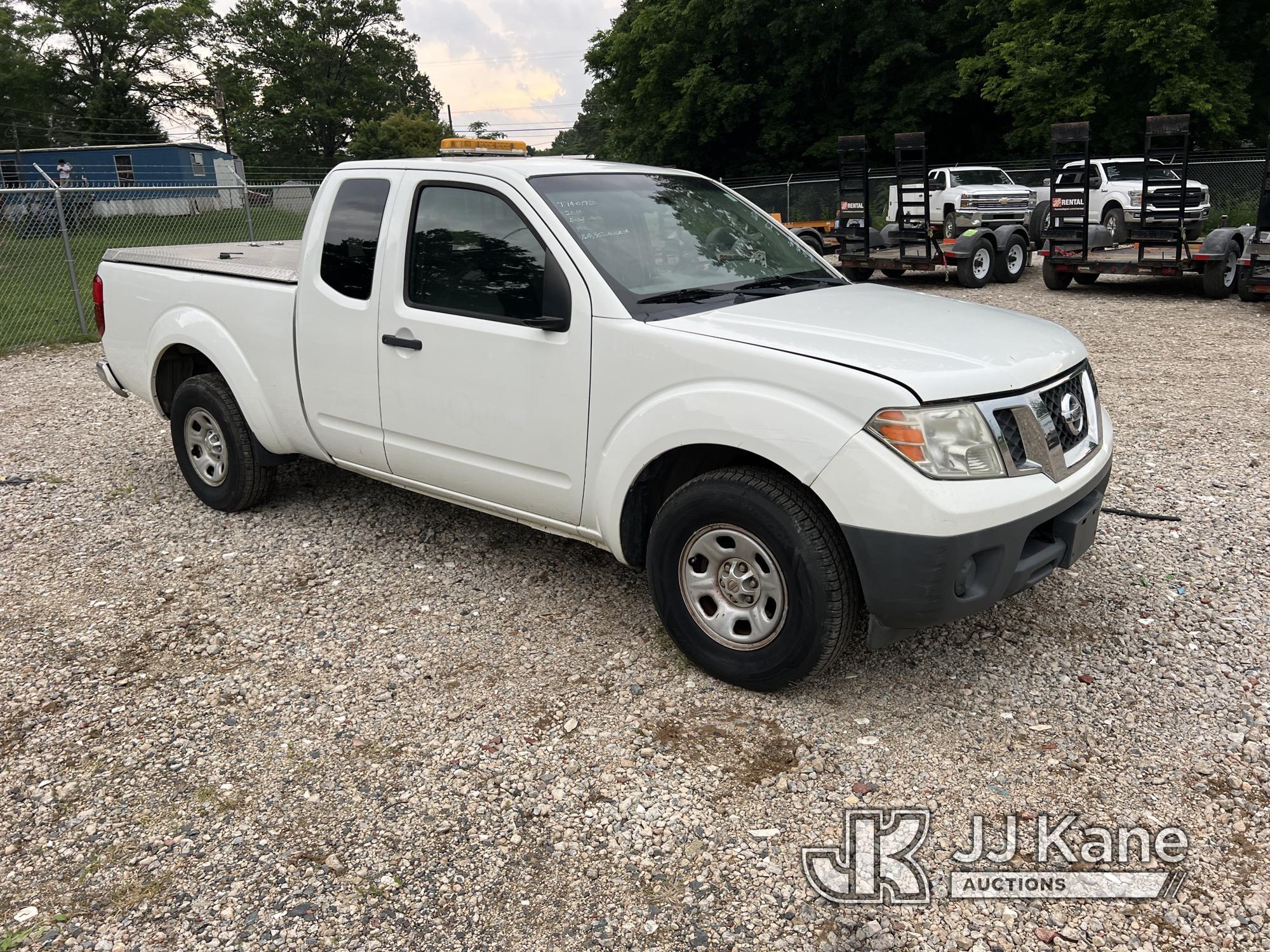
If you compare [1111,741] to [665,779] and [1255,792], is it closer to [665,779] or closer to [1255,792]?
[1255,792]

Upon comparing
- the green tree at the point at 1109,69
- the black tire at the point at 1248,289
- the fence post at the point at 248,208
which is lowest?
the black tire at the point at 1248,289

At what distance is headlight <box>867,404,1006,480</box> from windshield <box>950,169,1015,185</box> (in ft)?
70.9

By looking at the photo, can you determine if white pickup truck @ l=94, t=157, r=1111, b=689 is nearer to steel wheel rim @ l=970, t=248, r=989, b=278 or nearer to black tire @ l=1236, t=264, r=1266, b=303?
black tire @ l=1236, t=264, r=1266, b=303

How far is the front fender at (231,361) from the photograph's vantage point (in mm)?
5070

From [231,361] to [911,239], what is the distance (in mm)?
13423

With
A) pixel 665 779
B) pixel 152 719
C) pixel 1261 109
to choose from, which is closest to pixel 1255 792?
pixel 665 779

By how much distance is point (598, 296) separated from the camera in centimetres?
368

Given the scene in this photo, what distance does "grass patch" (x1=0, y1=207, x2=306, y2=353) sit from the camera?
13102 mm

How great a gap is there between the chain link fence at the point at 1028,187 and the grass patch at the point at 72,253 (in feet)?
31.6

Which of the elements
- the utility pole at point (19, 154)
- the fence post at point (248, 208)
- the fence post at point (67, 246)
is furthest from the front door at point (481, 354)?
the utility pole at point (19, 154)

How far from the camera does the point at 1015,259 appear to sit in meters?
16.4

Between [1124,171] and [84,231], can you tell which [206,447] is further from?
[1124,171]

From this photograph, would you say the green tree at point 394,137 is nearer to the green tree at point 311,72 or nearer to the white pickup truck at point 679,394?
the green tree at point 311,72

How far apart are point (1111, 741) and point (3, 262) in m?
16.0
